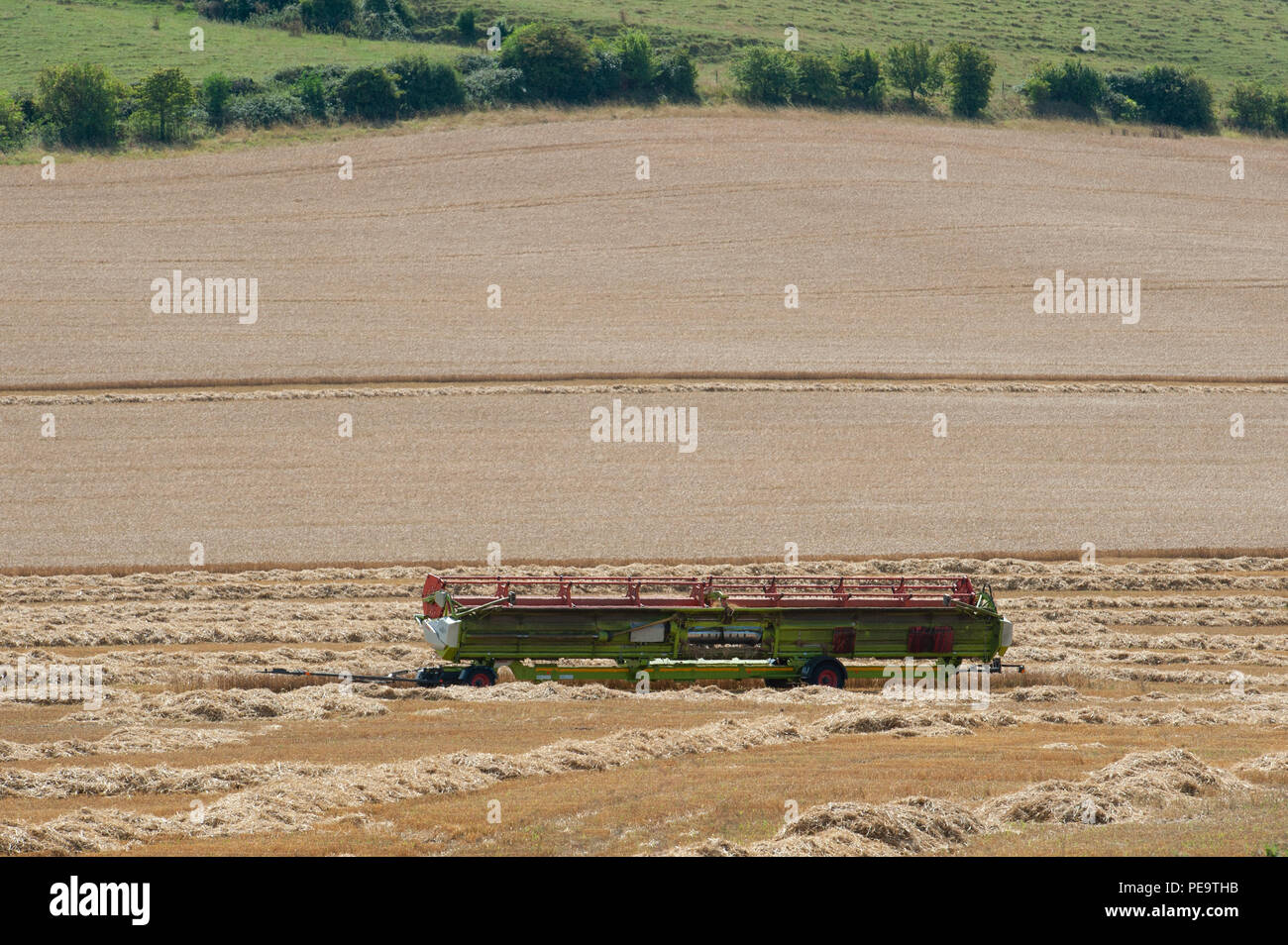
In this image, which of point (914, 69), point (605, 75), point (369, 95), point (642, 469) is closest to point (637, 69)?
point (605, 75)

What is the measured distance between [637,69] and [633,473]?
188 ft

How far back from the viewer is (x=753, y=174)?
82625 millimetres

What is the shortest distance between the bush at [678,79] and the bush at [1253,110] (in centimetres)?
3995

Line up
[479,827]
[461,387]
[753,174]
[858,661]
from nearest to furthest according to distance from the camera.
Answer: [479,827]
[858,661]
[461,387]
[753,174]

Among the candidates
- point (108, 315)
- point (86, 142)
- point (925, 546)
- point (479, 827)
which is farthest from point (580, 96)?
point (479, 827)

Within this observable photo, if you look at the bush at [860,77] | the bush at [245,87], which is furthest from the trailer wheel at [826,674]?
the bush at [860,77]

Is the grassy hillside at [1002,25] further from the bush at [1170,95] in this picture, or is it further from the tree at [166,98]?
the tree at [166,98]

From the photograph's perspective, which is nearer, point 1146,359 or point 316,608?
point 316,608

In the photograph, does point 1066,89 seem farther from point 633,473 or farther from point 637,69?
point 633,473

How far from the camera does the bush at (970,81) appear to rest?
9619 cm

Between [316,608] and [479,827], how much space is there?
1813cm

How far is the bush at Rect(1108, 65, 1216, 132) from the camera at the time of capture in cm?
9844
